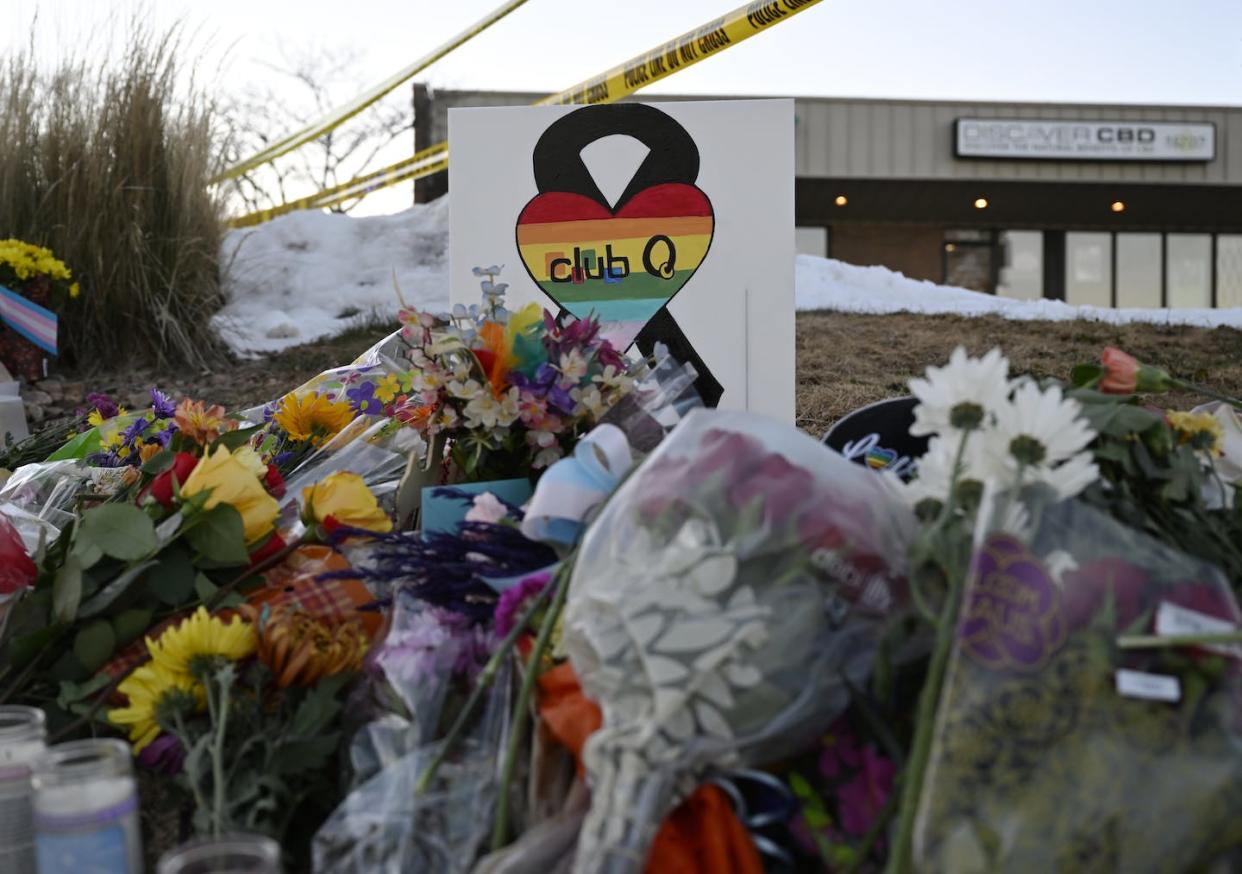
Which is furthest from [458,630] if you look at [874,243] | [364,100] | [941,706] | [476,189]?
[874,243]

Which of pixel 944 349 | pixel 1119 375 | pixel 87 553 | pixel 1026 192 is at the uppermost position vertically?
pixel 1026 192

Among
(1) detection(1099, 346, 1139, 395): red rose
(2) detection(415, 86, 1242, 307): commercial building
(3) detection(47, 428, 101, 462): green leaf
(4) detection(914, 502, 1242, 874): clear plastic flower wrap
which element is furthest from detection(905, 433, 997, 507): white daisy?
(2) detection(415, 86, 1242, 307): commercial building

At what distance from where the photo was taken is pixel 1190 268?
15.8 metres

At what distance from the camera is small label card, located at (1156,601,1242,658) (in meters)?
0.84

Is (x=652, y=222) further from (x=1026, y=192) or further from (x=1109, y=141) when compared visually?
(x=1026, y=192)

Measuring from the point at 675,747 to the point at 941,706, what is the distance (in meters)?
0.21

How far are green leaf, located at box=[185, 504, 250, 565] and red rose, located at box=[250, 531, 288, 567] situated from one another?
7 centimetres

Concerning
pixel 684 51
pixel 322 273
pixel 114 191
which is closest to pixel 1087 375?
pixel 684 51

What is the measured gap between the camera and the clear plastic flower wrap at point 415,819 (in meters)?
1.00

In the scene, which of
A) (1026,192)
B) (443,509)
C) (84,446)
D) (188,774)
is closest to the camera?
(188,774)

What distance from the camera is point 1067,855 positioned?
805 mm

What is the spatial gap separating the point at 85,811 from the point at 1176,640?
907 mm

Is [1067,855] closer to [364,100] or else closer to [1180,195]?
[364,100]

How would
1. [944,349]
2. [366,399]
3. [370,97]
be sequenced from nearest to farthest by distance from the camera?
[366,399] → [944,349] → [370,97]
